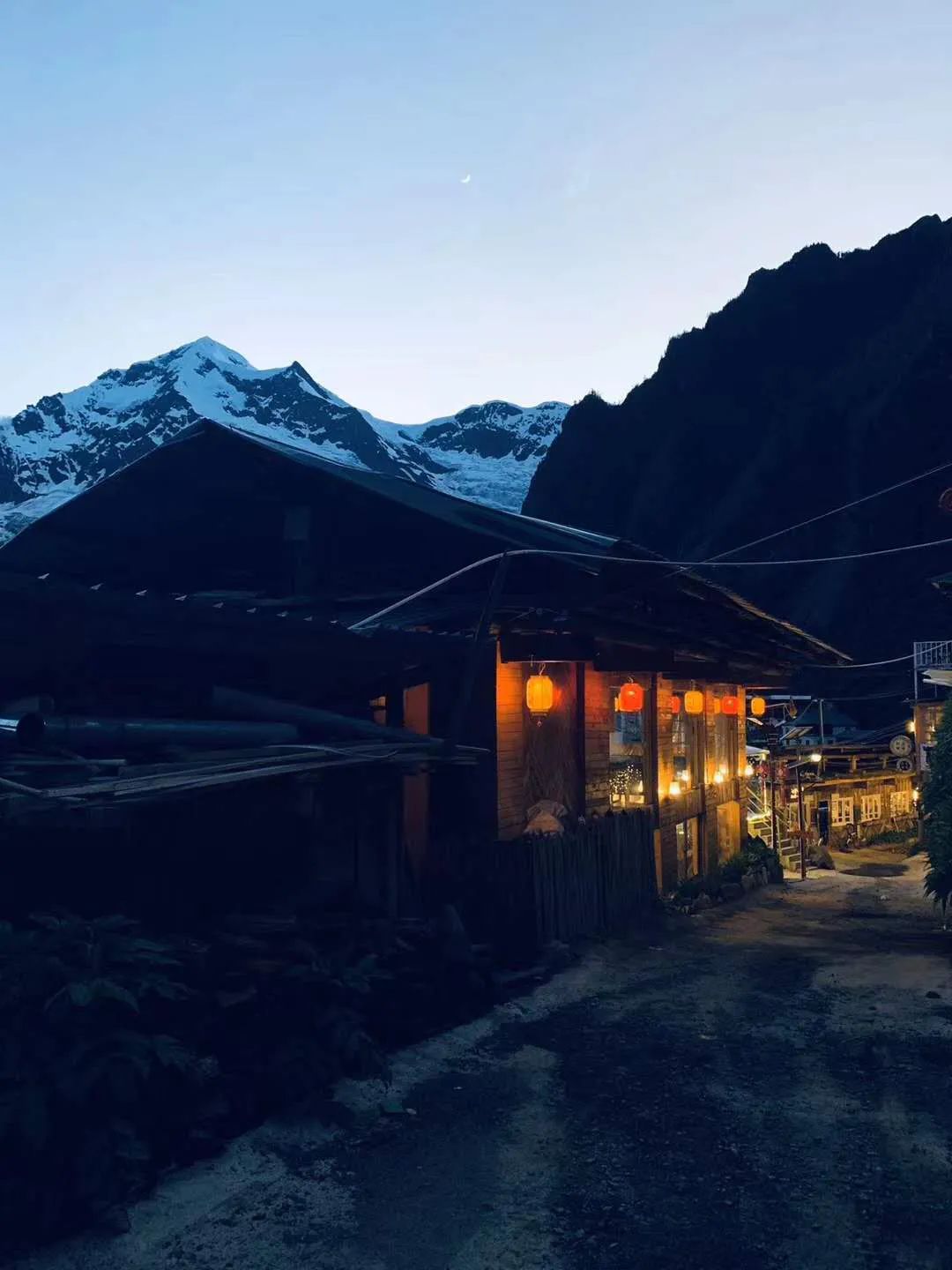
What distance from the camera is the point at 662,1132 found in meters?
7.82

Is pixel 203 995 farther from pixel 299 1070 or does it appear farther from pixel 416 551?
pixel 416 551

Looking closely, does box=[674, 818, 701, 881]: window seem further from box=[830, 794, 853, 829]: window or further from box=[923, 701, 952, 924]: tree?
box=[830, 794, 853, 829]: window

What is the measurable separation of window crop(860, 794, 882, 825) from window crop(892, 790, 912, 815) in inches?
40.8

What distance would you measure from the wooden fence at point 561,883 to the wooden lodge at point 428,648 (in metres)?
0.04

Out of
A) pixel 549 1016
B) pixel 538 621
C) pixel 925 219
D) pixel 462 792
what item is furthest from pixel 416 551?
pixel 925 219

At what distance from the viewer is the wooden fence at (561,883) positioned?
13031mm

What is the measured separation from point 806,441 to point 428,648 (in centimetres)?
6773

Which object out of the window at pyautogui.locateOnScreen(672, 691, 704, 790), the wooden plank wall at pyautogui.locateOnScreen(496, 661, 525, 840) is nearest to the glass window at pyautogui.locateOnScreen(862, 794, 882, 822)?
the window at pyautogui.locateOnScreen(672, 691, 704, 790)

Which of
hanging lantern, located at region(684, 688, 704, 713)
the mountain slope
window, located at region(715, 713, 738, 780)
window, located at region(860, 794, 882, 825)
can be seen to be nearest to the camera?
hanging lantern, located at region(684, 688, 704, 713)

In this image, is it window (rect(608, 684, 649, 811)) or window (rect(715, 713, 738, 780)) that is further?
window (rect(715, 713, 738, 780))

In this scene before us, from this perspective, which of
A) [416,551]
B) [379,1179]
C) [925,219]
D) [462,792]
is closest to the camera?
[379,1179]

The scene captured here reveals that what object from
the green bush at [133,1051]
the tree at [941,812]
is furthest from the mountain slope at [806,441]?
the green bush at [133,1051]

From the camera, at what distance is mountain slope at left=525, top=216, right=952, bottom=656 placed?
6162cm

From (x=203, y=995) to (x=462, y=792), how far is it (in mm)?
6944
